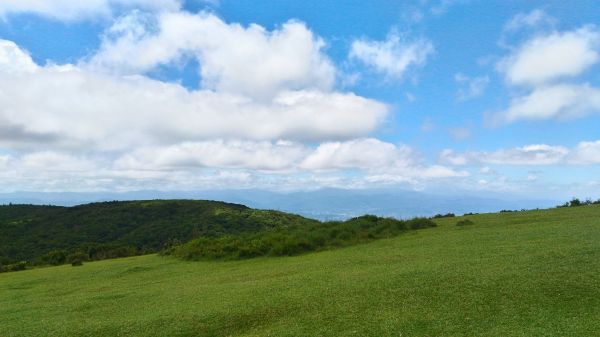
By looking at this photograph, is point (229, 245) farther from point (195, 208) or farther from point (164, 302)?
point (195, 208)

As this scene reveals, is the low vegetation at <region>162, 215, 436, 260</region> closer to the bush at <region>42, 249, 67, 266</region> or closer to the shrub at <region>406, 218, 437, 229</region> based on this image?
the shrub at <region>406, 218, 437, 229</region>

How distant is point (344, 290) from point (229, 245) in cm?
1179

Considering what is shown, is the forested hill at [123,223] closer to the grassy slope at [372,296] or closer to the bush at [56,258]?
the bush at [56,258]

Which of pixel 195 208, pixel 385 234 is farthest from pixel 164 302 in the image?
pixel 195 208

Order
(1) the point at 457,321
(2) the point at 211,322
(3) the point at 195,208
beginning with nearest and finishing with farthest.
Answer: (1) the point at 457,321 → (2) the point at 211,322 → (3) the point at 195,208

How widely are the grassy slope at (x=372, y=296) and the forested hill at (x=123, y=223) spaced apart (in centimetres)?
3520

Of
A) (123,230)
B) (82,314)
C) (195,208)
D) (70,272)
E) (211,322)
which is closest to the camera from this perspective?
(211,322)

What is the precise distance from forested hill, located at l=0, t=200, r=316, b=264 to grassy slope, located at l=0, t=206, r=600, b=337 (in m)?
35.2

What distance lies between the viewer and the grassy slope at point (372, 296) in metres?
7.59

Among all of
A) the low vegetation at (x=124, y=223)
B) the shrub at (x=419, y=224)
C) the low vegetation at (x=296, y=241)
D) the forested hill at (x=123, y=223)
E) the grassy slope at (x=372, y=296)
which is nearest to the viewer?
the grassy slope at (x=372, y=296)

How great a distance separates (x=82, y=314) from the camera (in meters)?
10.7

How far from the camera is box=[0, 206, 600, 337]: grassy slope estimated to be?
7.59m

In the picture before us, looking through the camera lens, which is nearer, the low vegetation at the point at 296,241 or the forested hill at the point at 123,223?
the low vegetation at the point at 296,241

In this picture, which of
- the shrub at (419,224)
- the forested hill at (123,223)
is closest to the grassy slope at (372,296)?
the shrub at (419,224)
